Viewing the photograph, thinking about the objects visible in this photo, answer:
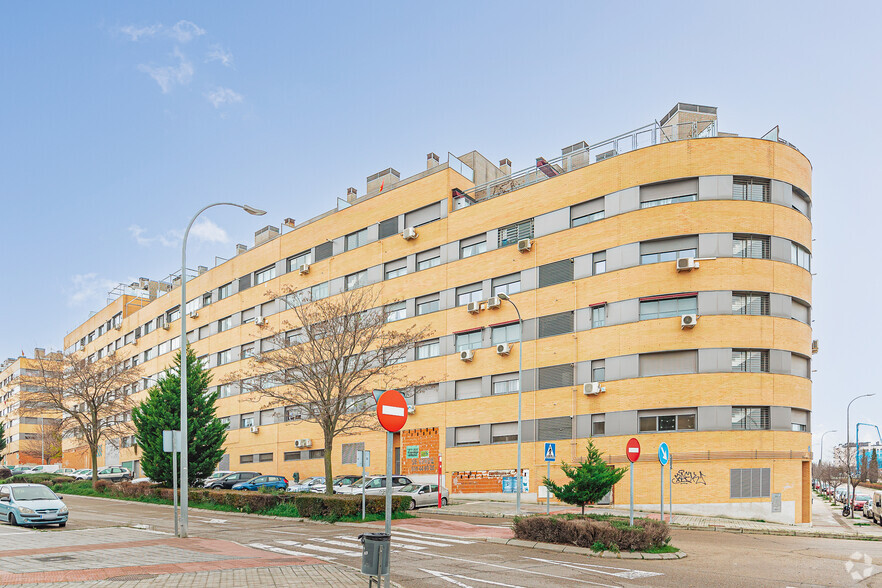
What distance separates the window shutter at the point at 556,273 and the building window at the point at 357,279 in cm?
1441

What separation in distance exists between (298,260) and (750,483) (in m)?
36.1

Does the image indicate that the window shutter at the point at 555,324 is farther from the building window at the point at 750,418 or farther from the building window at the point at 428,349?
the building window at the point at 750,418

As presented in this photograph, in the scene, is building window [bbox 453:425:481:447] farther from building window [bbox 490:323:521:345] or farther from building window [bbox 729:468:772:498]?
building window [bbox 729:468:772:498]

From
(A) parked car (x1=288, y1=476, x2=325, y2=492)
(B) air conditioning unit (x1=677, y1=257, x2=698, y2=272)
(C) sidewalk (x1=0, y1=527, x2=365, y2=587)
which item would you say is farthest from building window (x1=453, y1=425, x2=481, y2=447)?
(C) sidewalk (x1=0, y1=527, x2=365, y2=587)

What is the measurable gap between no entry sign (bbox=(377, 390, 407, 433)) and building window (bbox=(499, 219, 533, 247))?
32.3 metres

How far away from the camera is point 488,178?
50.6m

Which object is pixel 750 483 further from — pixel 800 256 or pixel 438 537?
pixel 438 537

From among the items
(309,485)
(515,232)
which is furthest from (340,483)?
(515,232)

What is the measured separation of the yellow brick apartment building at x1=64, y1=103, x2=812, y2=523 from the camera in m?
33.6

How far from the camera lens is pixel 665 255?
3534 cm

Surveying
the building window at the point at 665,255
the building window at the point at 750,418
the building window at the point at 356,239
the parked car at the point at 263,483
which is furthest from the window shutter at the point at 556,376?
the building window at the point at 356,239

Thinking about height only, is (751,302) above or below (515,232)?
below

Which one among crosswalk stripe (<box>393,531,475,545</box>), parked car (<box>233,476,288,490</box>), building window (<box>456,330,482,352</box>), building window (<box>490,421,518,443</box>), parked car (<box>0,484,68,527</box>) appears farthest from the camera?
parked car (<box>233,476,288,490</box>)

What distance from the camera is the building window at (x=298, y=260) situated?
55.3m
